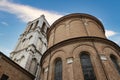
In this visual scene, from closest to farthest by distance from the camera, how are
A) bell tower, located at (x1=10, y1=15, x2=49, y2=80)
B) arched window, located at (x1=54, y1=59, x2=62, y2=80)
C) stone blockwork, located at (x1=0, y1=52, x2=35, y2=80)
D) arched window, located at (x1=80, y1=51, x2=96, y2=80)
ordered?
arched window, located at (x1=80, y1=51, x2=96, y2=80), arched window, located at (x1=54, y1=59, x2=62, y2=80), stone blockwork, located at (x1=0, y1=52, x2=35, y2=80), bell tower, located at (x1=10, y1=15, x2=49, y2=80)

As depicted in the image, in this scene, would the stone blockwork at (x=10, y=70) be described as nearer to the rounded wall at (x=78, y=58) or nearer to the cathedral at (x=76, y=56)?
the cathedral at (x=76, y=56)

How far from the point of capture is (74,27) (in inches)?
584

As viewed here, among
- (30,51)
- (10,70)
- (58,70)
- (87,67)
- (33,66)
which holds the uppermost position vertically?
(30,51)

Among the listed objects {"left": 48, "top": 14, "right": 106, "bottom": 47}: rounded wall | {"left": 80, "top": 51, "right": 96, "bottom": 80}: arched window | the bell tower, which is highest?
the bell tower

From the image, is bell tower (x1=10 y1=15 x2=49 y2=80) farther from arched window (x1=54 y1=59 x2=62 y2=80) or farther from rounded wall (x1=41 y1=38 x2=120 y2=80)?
arched window (x1=54 y1=59 x2=62 y2=80)

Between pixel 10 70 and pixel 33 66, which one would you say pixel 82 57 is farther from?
pixel 33 66

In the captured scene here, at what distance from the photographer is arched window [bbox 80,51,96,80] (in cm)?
985

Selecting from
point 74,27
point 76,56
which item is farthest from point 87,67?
point 74,27

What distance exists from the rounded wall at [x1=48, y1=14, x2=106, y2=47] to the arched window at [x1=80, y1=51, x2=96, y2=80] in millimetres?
2958

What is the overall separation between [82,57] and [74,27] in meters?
4.48

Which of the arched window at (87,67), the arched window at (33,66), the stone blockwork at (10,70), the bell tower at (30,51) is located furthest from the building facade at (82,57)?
the arched window at (33,66)

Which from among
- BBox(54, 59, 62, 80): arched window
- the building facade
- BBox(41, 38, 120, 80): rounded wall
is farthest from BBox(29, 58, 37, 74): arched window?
BBox(54, 59, 62, 80): arched window

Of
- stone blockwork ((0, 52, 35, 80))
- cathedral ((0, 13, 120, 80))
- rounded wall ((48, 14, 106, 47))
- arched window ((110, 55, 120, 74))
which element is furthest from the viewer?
rounded wall ((48, 14, 106, 47))

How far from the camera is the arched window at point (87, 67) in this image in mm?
9846
